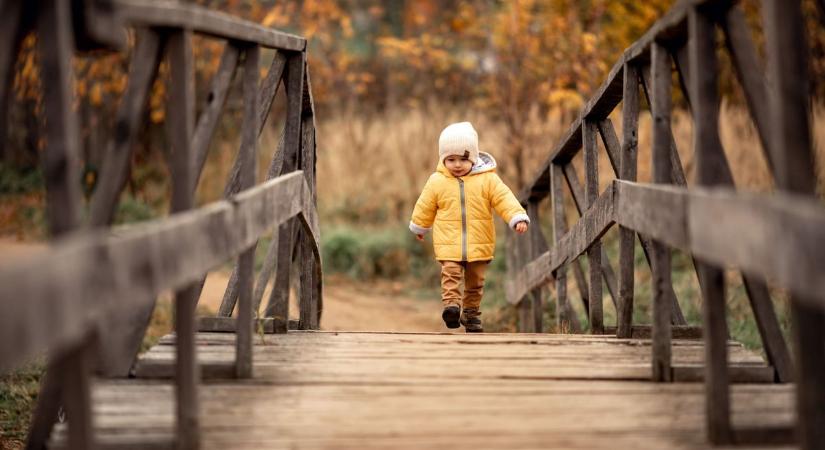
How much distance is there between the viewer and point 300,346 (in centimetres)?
463

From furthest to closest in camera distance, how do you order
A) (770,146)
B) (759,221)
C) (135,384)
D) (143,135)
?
(143,135)
(135,384)
(770,146)
(759,221)

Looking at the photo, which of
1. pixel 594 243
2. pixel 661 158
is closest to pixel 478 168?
pixel 594 243

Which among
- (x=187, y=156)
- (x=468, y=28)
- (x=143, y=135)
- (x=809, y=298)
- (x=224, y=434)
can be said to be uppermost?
(x=468, y=28)

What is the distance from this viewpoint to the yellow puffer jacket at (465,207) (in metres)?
6.37

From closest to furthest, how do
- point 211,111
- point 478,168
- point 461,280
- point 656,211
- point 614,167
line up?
1. point 211,111
2. point 656,211
3. point 614,167
4. point 478,168
5. point 461,280

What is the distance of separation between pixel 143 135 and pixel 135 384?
→ 452 inches

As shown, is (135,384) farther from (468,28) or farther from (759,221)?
(468,28)

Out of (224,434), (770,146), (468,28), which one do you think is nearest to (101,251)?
(224,434)

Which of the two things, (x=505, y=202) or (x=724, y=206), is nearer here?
(x=724, y=206)

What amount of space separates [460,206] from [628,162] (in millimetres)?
1795

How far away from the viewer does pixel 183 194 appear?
3.13 metres

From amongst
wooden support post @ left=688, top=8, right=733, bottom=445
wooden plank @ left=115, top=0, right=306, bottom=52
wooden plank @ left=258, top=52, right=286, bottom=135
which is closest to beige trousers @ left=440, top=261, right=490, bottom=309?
wooden plank @ left=258, top=52, right=286, bottom=135

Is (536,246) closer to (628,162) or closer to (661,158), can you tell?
(628,162)

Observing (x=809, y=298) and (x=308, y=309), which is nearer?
(x=809, y=298)
